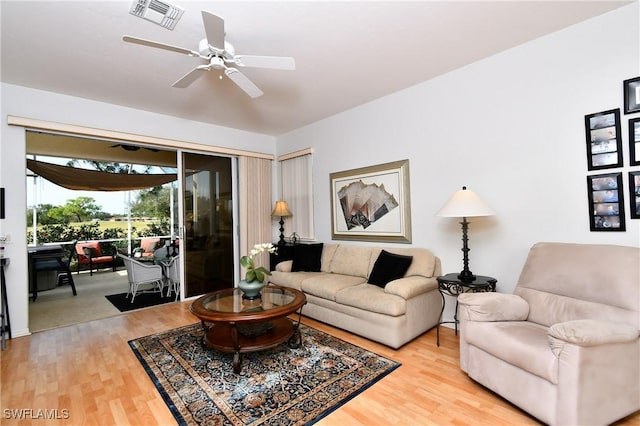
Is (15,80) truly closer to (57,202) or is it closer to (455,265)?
(57,202)

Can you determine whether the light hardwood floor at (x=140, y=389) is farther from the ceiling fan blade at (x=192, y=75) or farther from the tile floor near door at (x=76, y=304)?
the ceiling fan blade at (x=192, y=75)

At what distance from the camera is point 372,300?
2785mm

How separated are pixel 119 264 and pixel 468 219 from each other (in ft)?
25.6

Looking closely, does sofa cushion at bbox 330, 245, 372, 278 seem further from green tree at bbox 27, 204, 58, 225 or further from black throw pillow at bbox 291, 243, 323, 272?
green tree at bbox 27, 204, 58, 225

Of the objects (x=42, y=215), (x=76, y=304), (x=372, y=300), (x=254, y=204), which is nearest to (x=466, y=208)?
(x=372, y=300)

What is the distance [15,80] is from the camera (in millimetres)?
3074

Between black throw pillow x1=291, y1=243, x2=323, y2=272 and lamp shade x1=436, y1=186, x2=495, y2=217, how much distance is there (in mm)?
1996

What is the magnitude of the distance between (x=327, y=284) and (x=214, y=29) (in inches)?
102

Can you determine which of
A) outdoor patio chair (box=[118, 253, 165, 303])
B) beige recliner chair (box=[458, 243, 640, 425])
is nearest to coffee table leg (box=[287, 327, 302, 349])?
beige recliner chair (box=[458, 243, 640, 425])

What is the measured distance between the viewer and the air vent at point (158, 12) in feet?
6.43

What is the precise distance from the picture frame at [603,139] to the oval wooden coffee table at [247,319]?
265 cm

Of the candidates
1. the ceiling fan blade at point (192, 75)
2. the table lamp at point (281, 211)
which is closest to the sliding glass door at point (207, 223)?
the table lamp at point (281, 211)

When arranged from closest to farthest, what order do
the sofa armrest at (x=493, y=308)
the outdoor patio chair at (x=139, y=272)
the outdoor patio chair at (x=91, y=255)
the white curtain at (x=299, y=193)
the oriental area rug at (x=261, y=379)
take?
the oriental area rug at (x=261, y=379) → the sofa armrest at (x=493, y=308) → the outdoor patio chair at (x=139, y=272) → the white curtain at (x=299, y=193) → the outdoor patio chair at (x=91, y=255)

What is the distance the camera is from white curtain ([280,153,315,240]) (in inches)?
189
